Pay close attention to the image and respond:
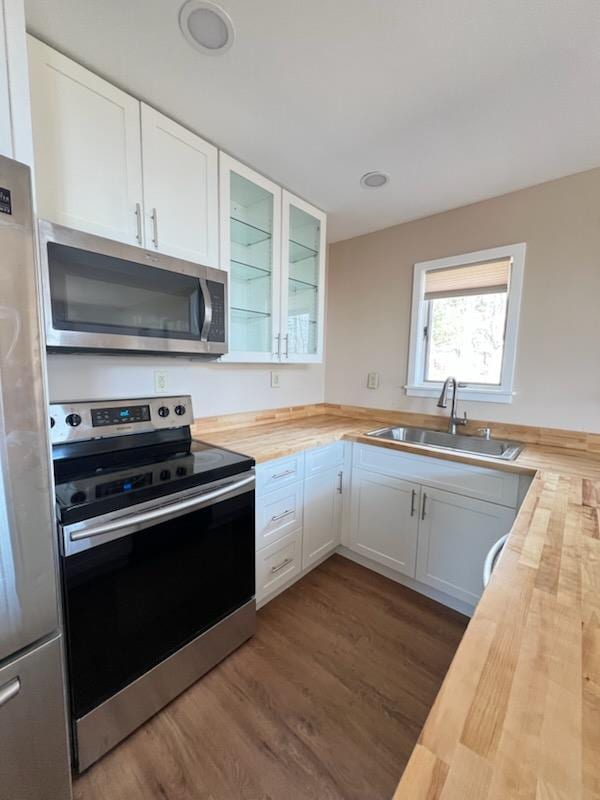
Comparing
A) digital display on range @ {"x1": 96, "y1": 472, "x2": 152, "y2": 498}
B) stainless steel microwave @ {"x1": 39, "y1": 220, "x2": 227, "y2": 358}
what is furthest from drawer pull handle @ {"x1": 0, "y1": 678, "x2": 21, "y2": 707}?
stainless steel microwave @ {"x1": 39, "y1": 220, "x2": 227, "y2": 358}

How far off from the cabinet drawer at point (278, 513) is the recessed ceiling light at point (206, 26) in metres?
1.74

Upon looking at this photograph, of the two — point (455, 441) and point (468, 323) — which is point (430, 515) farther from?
point (468, 323)

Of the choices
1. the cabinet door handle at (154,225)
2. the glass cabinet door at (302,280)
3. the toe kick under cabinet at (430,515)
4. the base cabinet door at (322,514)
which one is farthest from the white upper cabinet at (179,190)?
the toe kick under cabinet at (430,515)

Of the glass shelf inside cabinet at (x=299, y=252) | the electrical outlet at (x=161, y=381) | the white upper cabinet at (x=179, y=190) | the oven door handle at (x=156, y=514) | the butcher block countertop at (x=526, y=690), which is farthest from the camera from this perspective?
the glass shelf inside cabinet at (x=299, y=252)

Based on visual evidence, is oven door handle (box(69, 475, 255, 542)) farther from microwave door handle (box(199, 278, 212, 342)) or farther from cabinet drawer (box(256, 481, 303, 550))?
microwave door handle (box(199, 278, 212, 342))

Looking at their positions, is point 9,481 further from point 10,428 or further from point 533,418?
point 533,418

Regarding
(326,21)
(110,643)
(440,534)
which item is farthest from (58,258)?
(440,534)

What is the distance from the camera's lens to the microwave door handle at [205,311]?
5.00 feet

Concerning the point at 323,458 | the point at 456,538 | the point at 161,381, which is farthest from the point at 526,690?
the point at 161,381

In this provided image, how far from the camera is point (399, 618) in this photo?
175cm

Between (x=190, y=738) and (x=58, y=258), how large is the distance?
1718 mm

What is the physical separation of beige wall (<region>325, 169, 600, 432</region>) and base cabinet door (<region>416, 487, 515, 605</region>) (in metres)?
0.69

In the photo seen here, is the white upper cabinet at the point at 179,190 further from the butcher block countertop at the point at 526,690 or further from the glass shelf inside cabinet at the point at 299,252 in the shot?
the butcher block countertop at the point at 526,690

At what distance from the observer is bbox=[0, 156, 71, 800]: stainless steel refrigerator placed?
74 centimetres
